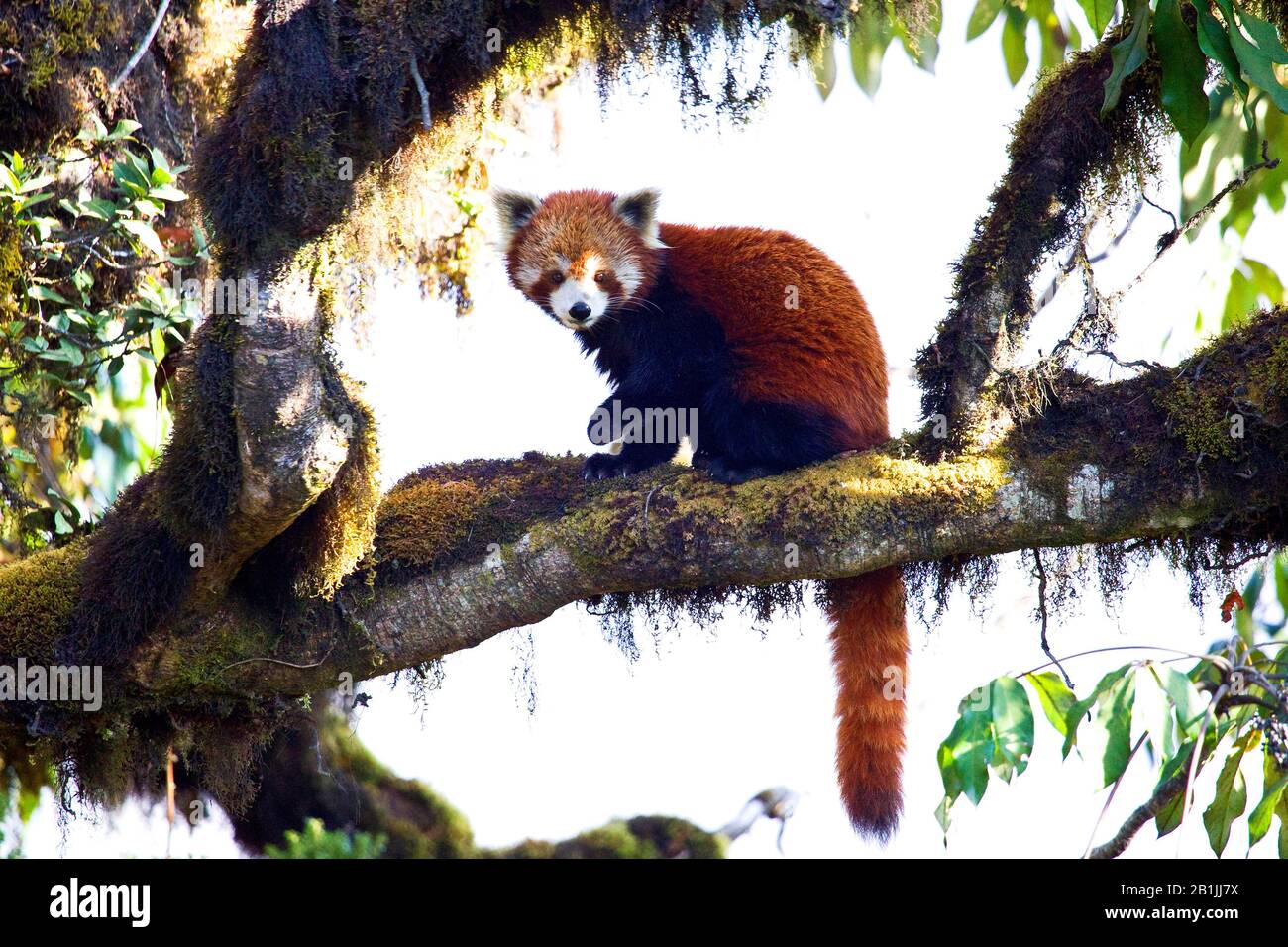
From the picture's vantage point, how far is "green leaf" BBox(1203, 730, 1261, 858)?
3646 millimetres

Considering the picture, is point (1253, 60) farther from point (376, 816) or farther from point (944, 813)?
point (376, 816)

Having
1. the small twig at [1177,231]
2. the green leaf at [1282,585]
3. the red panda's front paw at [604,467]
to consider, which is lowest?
the green leaf at [1282,585]

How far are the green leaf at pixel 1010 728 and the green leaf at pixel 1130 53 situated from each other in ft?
7.24

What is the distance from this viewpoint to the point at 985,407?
14.3 ft

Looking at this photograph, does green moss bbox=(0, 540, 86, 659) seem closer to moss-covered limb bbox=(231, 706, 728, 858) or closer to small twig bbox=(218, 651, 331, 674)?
small twig bbox=(218, 651, 331, 674)

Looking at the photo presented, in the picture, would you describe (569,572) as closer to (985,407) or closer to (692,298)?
(985,407)

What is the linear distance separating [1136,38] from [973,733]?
2513 millimetres

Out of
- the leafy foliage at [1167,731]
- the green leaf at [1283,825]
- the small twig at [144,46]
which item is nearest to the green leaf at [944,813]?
the leafy foliage at [1167,731]

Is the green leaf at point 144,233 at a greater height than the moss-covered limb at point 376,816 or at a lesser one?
greater

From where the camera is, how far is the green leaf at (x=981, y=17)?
19.0 ft

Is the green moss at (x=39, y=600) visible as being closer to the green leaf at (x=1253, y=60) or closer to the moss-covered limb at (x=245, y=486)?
the moss-covered limb at (x=245, y=486)

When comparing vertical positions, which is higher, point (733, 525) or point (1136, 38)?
point (1136, 38)

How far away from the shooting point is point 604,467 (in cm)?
515
